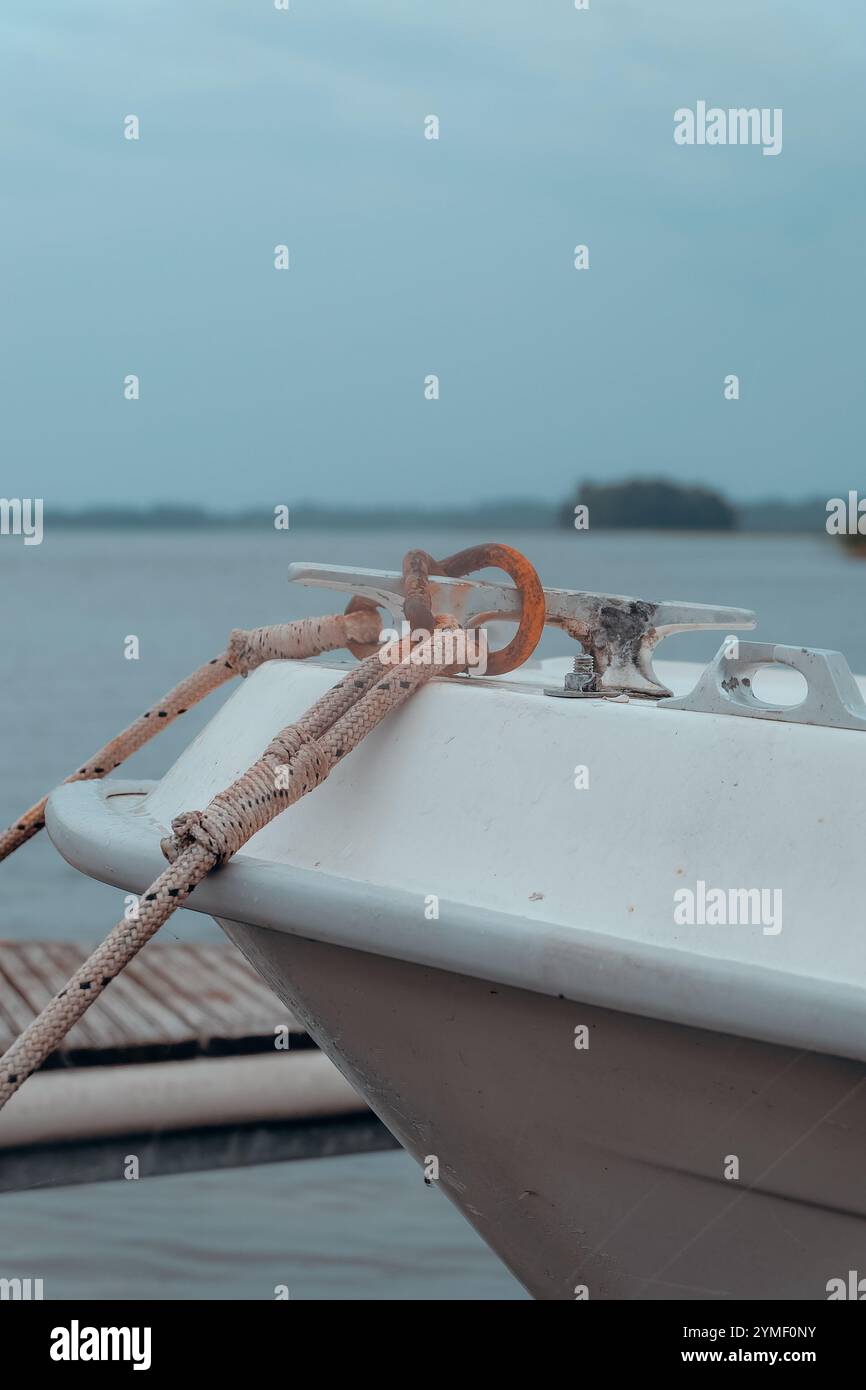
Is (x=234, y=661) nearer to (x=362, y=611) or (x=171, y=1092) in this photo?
(x=362, y=611)

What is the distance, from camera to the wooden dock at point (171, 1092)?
471 cm

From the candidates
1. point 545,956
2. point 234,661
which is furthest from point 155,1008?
point 545,956

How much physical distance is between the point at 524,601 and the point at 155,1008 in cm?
305

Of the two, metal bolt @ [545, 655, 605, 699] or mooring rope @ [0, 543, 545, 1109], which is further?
metal bolt @ [545, 655, 605, 699]

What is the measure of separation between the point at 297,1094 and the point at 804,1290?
9.92 ft

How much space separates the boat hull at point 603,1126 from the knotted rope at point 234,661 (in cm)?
53

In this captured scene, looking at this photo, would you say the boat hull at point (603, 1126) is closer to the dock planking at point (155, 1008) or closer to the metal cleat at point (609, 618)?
the metal cleat at point (609, 618)

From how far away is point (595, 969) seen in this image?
196 centimetres

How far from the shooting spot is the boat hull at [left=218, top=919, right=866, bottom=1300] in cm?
203

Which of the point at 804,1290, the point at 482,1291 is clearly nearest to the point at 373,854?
the point at 804,1290

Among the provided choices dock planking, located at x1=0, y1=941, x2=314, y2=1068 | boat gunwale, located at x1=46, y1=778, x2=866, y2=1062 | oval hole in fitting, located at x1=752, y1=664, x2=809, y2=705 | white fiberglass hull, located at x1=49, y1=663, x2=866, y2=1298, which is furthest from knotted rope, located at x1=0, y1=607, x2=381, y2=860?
dock planking, located at x1=0, y1=941, x2=314, y2=1068

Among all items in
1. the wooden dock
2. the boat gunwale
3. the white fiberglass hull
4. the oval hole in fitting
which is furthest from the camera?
the wooden dock

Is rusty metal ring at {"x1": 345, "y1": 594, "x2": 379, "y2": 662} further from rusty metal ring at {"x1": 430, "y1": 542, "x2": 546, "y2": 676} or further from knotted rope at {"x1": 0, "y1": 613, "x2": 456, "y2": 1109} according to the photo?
knotted rope at {"x1": 0, "y1": 613, "x2": 456, "y2": 1109}

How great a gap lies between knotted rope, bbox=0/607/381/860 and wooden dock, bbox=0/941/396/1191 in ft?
5.67
